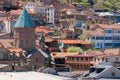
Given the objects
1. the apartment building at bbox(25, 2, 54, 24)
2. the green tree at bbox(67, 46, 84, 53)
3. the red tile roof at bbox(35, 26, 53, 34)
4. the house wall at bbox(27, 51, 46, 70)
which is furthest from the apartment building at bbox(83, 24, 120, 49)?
the house wall at bbox(27, 51, 46, 70)

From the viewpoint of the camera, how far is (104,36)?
87875mm

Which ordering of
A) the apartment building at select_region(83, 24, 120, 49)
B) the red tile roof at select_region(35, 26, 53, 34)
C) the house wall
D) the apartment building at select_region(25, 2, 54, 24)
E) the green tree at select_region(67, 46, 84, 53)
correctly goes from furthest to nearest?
the apartment building at select_region(25, 2, 54, 24) < the apartment building at select_region(83, 24, 120, 49) < the red tile roof at select_region(35, 26, 53, 34) < the green tree at select_region(67, 46, 84, 53) < the house wall

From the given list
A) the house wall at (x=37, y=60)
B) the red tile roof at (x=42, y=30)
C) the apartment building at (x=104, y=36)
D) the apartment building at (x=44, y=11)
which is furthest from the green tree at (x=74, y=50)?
the apartment building at (x=44, y=11)

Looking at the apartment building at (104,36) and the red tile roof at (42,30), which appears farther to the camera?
the apartment building at (104,36)

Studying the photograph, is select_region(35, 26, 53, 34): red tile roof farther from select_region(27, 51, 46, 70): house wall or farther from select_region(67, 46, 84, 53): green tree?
select_region(27, 51, 46, 70): house wall

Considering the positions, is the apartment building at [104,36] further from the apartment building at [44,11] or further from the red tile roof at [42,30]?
the apartment building at [44,11]

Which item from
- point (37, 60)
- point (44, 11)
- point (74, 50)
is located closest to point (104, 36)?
point (74, 50)

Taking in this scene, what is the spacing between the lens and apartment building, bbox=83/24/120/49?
3398 inches

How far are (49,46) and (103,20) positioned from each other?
2806 centimetres

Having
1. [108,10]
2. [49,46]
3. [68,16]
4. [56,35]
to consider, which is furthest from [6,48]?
[108,10]

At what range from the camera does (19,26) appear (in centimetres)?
6925

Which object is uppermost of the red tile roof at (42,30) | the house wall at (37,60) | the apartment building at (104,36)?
the house wall at (37,60)

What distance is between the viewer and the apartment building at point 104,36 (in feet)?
283

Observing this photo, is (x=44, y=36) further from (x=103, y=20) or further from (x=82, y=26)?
(x=103, y=20)
